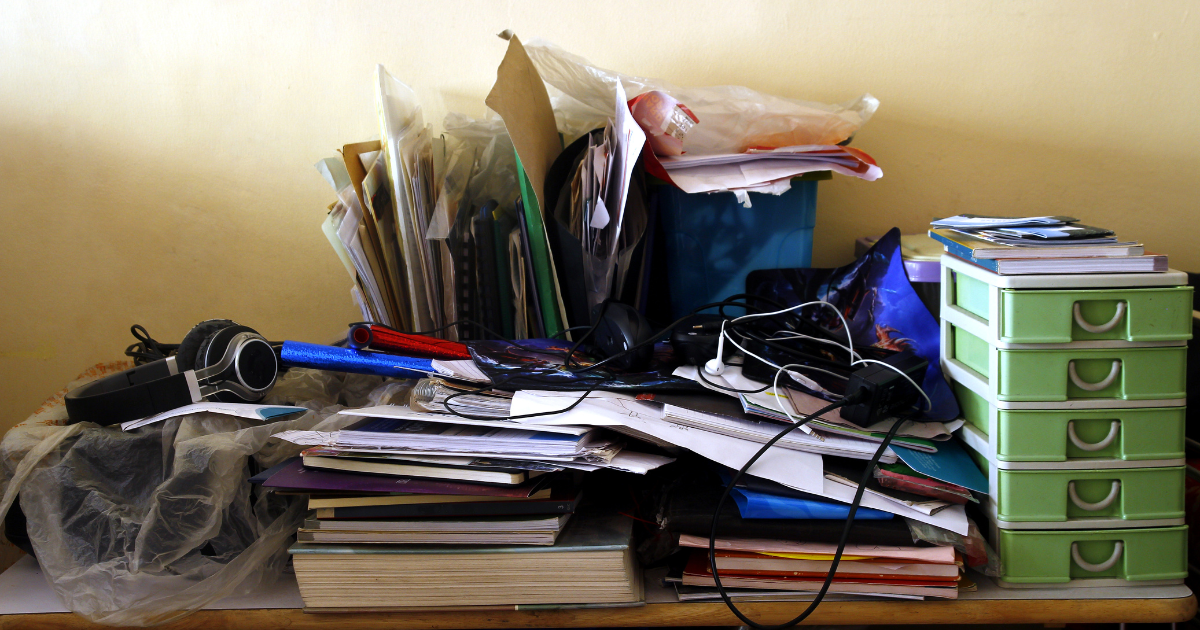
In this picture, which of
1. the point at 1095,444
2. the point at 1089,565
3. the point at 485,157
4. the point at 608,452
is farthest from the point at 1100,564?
the point at 485,157

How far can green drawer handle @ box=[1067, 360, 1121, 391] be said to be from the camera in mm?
665

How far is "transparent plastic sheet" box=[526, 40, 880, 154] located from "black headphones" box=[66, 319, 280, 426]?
566mm

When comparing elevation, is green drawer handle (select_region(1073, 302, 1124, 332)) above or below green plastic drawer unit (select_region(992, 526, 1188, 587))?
above

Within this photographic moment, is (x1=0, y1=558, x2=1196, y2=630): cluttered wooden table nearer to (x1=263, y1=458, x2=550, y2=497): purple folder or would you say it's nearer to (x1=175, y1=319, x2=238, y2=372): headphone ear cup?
(x1=263, y1=458, x2=550, y2=497): purple folder

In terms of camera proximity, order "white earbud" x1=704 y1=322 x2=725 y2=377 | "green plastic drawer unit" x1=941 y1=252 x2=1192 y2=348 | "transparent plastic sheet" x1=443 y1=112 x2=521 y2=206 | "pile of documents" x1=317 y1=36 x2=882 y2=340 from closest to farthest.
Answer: "green plastic drawer unit" x1=941 y1=252 x2=1192 y2=348 < "white earbud" x1=704 y1=322 x2=725 y2=377 < "pile of documents" x1=317 y1=36 x2=882 y2=340 < "transparent plastic sheet" x1=443 y1=112 x2=521 y2=206

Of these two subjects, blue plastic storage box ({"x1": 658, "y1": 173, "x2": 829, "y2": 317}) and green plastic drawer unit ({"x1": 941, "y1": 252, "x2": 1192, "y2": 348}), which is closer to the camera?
green plastic drawer unit ({"x1": 941, "y1": 252, "x2": 1192, "y2": 348})

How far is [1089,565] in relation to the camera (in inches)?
27.4

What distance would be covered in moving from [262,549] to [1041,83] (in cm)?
129

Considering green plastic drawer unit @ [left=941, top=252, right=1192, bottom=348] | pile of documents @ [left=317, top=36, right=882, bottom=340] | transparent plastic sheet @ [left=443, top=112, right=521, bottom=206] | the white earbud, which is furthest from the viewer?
transparent plastic sheet @ [left=443, top=112, right=521, bottom=206]

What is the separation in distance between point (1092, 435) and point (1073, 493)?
0.06m

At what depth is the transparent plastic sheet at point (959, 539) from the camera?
2.20ft

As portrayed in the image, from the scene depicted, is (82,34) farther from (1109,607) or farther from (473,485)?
(1109,607)

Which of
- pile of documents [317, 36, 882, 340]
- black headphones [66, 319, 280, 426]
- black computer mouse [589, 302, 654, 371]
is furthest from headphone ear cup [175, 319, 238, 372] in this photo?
black computer mouse [589, 302, 654, 371]

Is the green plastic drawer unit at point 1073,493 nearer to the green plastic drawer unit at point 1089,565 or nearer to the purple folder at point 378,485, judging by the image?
the green plastic drawer unit at point 1089,565
